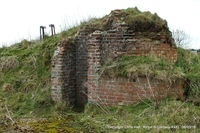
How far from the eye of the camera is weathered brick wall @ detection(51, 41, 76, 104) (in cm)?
624

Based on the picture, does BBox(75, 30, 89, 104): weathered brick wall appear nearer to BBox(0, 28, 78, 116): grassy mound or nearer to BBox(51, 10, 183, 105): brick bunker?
BBox(51, 10, 183, 105): brick bunker

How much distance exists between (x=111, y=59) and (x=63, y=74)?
1634 mm

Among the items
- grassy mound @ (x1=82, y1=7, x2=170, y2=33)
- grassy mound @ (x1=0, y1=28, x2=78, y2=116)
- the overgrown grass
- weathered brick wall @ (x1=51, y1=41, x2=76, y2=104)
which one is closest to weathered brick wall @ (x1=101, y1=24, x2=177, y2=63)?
grassy mound @ (x1=82, y1=7, x2=170, y2=33)

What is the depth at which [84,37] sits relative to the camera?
631 centimetres

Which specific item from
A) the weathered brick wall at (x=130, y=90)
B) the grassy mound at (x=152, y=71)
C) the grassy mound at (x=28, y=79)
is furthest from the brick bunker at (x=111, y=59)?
the grassy mound at (x=28, y=79)

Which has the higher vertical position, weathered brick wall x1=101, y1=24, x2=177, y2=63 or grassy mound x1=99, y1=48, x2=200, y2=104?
weathered brick wall x1=101, y1=24, x2=177, y2=63

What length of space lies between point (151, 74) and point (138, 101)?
0.68m

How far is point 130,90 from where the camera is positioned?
16.3 ft

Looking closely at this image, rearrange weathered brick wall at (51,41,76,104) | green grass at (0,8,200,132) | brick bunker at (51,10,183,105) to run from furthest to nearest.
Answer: weathered brick wall at (51,41,76,104) < brick bunker at (51,10,183,105) < green grass at (0,8,200,132)

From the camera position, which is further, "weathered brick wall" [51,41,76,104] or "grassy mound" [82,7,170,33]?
"weathered brick wall" [51,41,76,104]

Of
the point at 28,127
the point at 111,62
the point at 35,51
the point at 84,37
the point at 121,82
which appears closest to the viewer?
the point at 28,127

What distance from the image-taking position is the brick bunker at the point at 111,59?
488 cm

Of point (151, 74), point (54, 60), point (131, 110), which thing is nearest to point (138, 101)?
point (131, 110)

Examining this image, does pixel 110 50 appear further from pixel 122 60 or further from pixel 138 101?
pixel 138 101
